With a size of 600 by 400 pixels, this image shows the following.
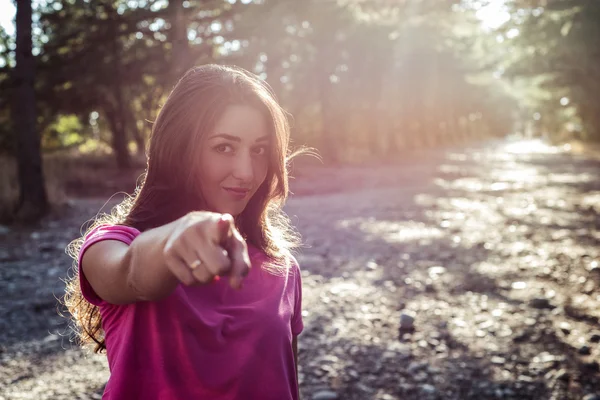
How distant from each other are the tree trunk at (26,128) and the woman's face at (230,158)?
10.7m

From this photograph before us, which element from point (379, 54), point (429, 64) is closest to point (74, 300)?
point (379, 54)

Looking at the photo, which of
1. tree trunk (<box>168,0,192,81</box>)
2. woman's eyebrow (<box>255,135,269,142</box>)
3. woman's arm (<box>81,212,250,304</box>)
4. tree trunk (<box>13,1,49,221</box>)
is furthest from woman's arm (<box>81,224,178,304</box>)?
tree trunk (<box>168,0,192,81</box>)

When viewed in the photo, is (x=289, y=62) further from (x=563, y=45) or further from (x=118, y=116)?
(x=563, y=45)

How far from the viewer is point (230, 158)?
1.84 meters

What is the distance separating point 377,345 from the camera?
4.95 metres

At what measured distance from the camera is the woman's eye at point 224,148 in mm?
1835

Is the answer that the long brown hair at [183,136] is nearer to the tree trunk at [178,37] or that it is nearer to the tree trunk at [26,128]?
the tree trunk at [26,128]

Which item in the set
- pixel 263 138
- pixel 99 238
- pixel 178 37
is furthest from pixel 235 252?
pixel 178 37

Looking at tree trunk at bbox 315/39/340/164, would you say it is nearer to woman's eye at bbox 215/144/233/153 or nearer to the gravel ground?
the gravel ground

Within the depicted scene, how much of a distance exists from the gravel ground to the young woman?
2.34 meters

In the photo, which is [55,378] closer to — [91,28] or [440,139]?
[91,28]

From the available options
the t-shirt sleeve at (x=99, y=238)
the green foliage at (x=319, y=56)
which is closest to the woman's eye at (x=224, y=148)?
the t-shirt sleeve at (x=99, y=238)

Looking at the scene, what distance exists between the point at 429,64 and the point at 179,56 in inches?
1006

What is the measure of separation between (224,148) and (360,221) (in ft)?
32.1
